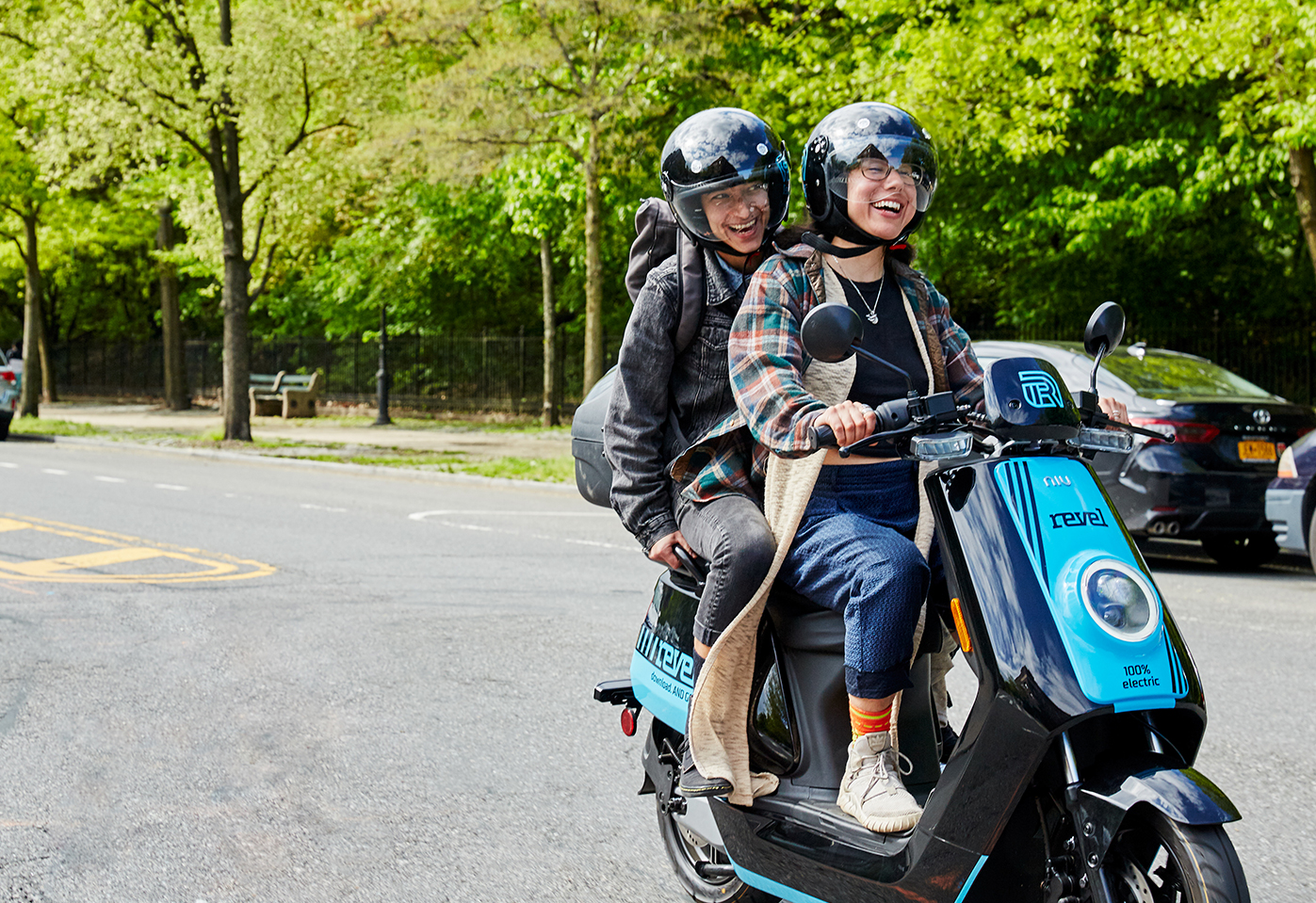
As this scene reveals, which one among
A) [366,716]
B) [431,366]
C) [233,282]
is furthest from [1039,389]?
[431,366]

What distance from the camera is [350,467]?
56.0 feet

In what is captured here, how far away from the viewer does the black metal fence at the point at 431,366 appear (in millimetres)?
29609

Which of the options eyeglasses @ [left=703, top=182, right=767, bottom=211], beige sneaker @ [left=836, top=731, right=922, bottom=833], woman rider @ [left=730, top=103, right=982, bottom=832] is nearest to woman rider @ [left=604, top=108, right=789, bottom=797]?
eyeglasses @ [left=703, top=182, right=767, bottom=211]

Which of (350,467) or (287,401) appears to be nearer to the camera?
(350,467)

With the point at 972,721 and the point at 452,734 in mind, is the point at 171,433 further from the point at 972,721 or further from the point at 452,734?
the point at 972,721

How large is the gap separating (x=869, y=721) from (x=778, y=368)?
768mm

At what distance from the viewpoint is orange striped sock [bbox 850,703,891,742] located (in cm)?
282

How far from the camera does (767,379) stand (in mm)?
2883

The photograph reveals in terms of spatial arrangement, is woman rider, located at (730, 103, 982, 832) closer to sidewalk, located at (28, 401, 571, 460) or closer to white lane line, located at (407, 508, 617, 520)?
white lane line, located at (407, 508, 617, 520)

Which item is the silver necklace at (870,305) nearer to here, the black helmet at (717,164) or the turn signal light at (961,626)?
the black helmet at (717,164)

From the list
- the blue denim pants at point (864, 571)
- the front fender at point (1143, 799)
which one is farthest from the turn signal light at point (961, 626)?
the front fender at point (1143, 799)

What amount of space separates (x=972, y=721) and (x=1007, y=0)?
13.6 metres

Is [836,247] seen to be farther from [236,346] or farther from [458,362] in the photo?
[458,362]

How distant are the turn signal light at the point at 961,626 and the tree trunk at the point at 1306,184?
1201cm
